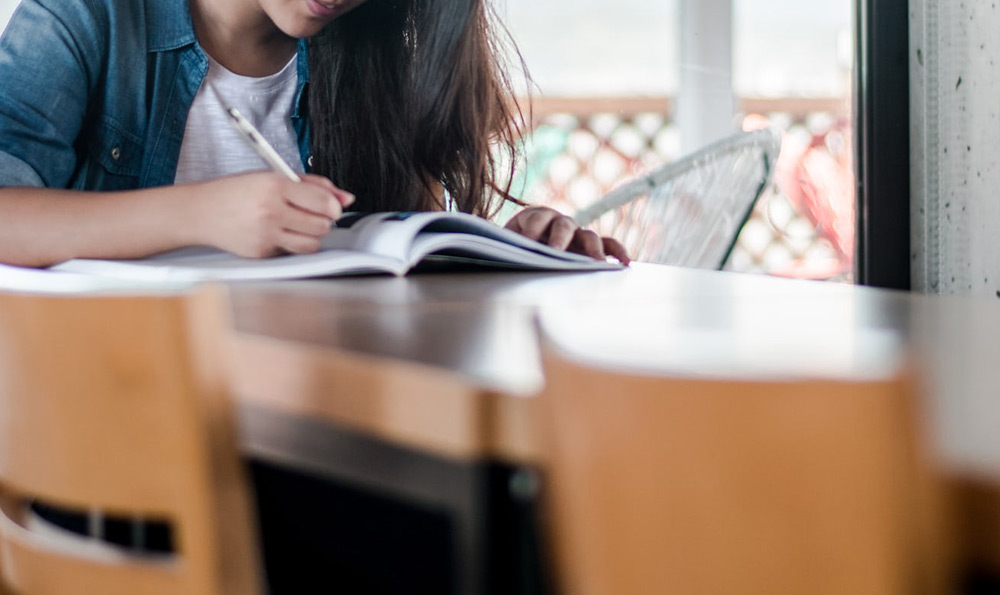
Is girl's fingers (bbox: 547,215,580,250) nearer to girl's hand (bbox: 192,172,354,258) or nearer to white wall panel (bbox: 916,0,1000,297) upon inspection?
girl's hand (bbox: 192,172,354,258)

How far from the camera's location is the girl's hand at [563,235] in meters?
0.79

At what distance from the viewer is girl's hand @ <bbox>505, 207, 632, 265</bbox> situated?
79cm

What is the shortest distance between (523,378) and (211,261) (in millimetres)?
421

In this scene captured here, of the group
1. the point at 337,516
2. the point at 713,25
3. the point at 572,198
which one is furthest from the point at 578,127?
the point at 337,516

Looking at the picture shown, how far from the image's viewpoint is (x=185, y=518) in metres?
0.34

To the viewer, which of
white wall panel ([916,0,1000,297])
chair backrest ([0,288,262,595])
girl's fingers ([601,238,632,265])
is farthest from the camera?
white wall panel ([916,0,1000,297])

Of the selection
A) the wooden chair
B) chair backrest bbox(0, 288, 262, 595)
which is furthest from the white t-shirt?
the wooden chair

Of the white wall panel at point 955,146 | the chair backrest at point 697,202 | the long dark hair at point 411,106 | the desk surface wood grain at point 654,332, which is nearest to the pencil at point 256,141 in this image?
the desk surface wood grain at point 654,332

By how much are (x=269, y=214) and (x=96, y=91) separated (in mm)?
445


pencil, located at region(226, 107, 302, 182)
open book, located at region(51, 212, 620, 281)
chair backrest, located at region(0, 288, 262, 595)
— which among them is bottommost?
chair backrest, located at region(0, 288, 262, 595)

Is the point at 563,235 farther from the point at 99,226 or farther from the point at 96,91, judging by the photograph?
the point at 96,91

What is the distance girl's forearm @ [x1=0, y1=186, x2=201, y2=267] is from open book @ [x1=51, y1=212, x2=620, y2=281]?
0.01 m

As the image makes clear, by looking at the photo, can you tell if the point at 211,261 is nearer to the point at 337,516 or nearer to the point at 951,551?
the point at 337,516

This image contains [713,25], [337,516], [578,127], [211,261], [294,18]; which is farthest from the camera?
[578,127]
